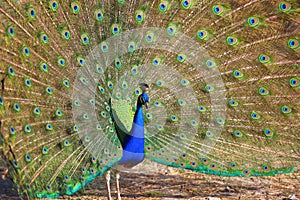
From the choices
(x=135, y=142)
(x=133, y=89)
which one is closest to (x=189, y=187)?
(x=135, y=142)

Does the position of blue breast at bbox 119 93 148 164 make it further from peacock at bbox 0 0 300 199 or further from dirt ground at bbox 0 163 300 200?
dirt ground at bbox 0 163 300 200

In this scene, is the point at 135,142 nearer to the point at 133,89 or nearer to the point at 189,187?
the point at 133,89

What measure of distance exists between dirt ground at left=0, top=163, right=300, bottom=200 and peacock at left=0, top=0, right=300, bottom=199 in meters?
0.69

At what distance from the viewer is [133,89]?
402cm

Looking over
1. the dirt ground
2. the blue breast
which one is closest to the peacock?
the blue breast

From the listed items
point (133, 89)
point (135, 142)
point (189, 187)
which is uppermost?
point (133, 89)

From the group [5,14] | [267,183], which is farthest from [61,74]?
[267,183]

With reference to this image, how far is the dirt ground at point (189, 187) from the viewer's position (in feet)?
15.4

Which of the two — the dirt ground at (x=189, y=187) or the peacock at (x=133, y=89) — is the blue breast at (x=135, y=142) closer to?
the peacock at (x=133, y=89)

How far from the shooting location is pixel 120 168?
4086 millimetres

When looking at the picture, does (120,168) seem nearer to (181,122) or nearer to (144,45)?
(181,122)

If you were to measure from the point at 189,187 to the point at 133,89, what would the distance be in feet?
4.54

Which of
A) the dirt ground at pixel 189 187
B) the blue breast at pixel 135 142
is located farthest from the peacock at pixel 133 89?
the dirt ground at pixel 189 187

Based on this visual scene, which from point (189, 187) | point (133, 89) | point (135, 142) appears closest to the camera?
point (135, 142)
